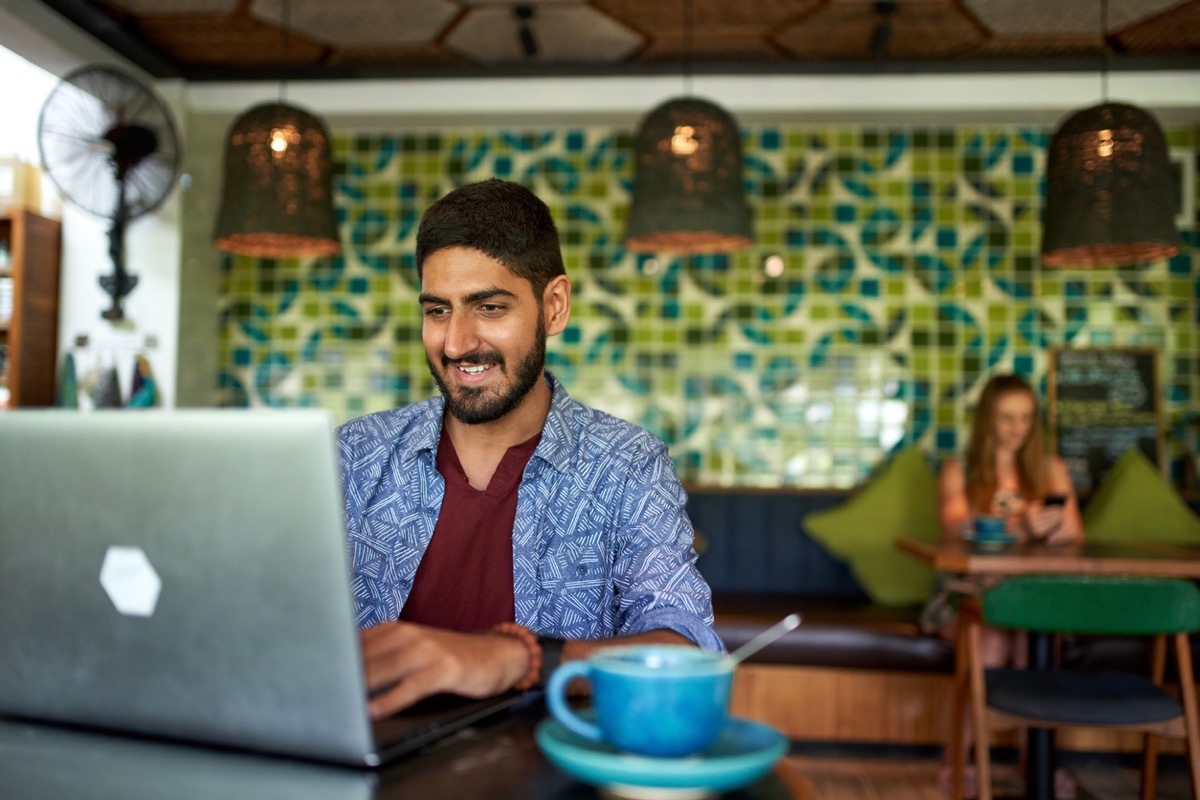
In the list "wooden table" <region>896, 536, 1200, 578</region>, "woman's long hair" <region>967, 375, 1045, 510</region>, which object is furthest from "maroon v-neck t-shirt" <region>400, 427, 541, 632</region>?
"woman's long hair" <region>967, 375, 1045, 510</region>

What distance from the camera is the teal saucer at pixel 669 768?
26.4 inches

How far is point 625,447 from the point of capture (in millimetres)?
1467

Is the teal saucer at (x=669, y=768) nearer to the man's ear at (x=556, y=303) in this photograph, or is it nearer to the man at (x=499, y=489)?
the man at (x=499, y=489)

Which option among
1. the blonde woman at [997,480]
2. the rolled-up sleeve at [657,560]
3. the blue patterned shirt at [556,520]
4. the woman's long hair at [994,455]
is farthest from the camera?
the woman's long hair at [994,455]

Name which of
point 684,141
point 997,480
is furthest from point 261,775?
point 997,480

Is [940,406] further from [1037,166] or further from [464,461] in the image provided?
[464,461]

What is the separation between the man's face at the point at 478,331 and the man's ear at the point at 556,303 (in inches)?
2.0

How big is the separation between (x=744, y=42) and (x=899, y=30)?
0.61 meters

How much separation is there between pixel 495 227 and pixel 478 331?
143 millimetres

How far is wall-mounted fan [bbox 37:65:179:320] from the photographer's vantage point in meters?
Result: 3.82

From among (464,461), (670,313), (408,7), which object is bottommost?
(464,461)

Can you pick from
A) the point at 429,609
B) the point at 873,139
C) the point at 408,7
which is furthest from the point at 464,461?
the point at 873,139

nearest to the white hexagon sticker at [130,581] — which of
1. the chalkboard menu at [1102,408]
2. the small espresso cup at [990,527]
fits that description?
the small espresso cup at [990,527]

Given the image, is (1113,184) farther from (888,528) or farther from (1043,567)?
(888,528)
